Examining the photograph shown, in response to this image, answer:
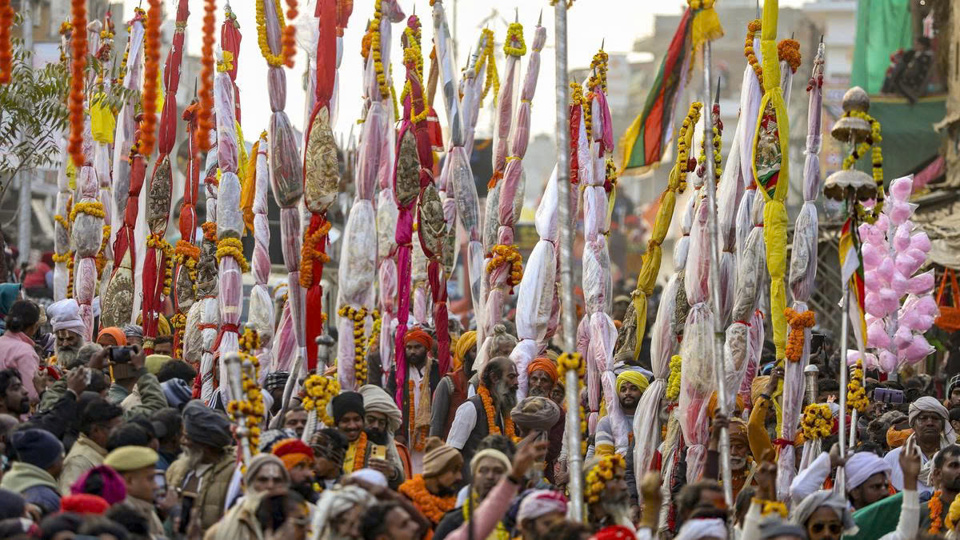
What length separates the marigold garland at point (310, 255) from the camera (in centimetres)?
988

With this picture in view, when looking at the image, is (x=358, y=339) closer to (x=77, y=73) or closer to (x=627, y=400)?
(x=627, y=400)

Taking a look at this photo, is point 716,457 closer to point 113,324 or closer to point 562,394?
point 562,394

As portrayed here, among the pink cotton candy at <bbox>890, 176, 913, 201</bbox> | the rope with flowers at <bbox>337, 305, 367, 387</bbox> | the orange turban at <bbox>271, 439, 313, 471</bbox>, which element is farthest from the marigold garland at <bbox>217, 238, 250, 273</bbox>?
the pink cotton candy at <bbox>890, 176, 913, 201</bbox>

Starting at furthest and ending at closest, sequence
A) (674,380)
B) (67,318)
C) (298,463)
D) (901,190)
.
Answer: (901,190) < (67,318) < (674,380) < (298,463)

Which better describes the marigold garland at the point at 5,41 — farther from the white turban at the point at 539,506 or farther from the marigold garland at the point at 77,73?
the white turban at the point at 539,506

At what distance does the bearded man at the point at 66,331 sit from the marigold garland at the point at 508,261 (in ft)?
8.77

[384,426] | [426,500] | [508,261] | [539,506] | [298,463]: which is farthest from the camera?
[508,261]

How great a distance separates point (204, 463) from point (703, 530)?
90.7 inches

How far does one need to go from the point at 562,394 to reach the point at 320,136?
2142mm

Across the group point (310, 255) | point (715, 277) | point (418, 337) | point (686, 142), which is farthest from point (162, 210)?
point (715, 277)

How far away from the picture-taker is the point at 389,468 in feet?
26.5

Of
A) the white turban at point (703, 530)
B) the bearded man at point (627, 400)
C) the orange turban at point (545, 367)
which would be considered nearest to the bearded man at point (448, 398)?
the orange turban at point (545, 367)

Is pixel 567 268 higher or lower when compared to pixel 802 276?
higher

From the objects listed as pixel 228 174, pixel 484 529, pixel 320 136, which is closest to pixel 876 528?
pixel 484 529
